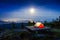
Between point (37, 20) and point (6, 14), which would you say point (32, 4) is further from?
point (6, 14)

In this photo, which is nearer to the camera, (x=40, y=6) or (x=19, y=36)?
(x=19, y=36)

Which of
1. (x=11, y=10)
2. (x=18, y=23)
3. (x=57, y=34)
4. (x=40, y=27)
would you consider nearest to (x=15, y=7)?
(x=11, y=10)

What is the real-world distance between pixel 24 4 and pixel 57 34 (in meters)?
0.98

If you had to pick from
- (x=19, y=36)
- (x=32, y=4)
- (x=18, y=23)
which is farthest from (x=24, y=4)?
(x=19, y=36)

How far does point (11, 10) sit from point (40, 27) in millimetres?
737

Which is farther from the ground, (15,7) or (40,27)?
(15,7)

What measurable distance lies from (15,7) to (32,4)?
0.38 m

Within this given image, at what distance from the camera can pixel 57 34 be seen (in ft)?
11.1

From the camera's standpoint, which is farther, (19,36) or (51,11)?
(51,11)

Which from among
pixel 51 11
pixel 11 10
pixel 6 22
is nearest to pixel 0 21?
pixel 6 22

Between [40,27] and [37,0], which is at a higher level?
[37,0]

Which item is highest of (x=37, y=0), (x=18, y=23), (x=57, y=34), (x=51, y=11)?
(x=37, y=0)

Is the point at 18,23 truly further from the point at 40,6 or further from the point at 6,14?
the point at 40,6

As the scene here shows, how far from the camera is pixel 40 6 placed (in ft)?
11.3
